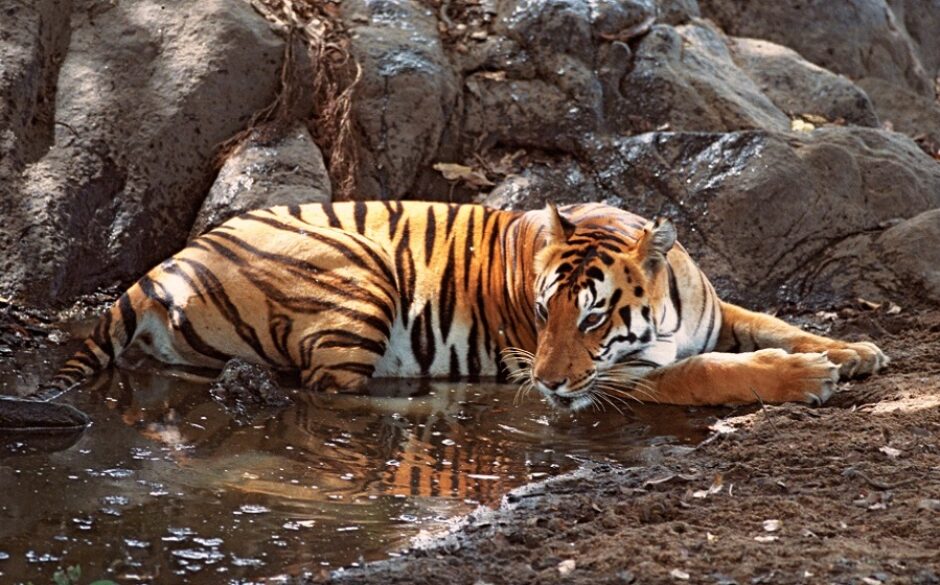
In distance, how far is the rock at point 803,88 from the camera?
32.4 ft

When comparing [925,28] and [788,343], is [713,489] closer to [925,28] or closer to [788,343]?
[788,343]

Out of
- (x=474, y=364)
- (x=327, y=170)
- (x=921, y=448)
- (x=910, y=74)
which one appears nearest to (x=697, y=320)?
(x=474, y=364)

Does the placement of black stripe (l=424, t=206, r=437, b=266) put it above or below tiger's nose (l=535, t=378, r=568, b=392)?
above

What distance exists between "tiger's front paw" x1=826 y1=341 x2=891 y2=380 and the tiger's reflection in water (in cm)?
76

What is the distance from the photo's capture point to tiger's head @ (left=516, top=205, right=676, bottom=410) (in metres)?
5.46

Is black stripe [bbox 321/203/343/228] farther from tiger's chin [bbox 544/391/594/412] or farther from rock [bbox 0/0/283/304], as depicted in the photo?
tiger's chin [bbox 544/391/594/412]

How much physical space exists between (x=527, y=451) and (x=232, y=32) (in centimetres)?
402

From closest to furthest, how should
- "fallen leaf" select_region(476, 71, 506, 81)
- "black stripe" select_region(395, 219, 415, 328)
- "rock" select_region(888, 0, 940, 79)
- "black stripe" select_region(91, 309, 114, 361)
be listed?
"black stripe" select_region(91, 309, 114, 361), "black stripe" select_region(395, 219, 415, 328), "fallen leaf" select_region(476, 71, 506, 81), "rock" select_region(888, 0, 940, 79)

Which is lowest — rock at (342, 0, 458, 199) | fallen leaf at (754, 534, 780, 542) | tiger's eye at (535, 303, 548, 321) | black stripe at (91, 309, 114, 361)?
Answer: fallen leaf at (754, 534, 780, 542)

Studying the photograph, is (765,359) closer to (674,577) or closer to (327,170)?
(674,577)

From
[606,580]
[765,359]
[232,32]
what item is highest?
[232,32]

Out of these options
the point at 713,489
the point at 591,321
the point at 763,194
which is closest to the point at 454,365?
the point at 591,321

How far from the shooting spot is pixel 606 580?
344 centimetres

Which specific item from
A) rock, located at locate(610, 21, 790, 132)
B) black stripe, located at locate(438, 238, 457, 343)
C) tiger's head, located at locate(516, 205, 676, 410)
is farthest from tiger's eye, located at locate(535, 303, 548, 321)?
rock, located at locate(610, 21, 790, 132)
